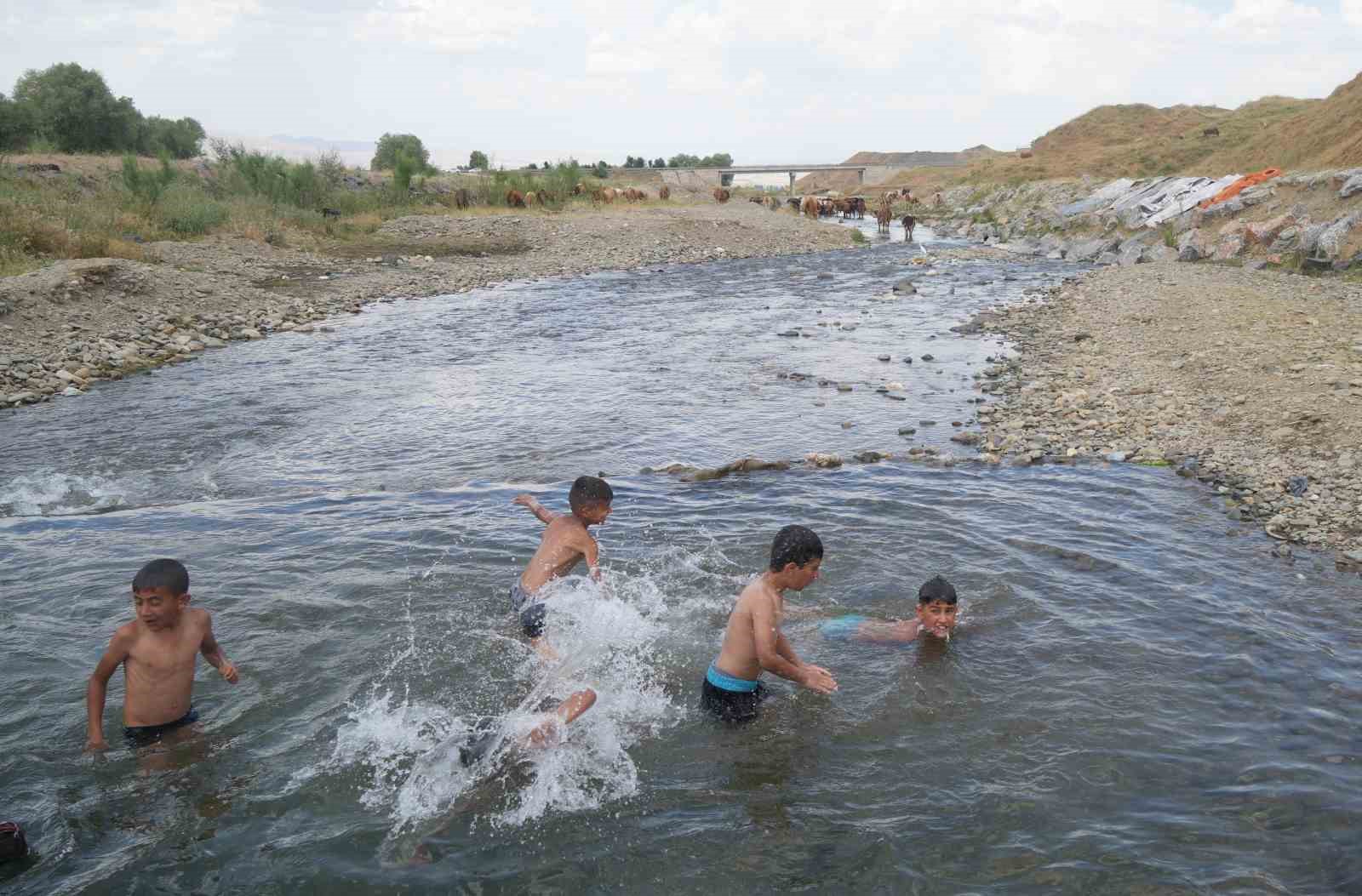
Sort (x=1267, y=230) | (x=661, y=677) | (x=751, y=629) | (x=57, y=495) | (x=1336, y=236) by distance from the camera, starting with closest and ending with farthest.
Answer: (x=751, y=629) < (x=661, y=677) < (x=57, y=495) < (x=1336, y=236) < (x=1267, y=230)

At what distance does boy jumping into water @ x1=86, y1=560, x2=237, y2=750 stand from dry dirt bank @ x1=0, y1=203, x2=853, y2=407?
1037 cm

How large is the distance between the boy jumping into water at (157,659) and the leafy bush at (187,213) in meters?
25.2

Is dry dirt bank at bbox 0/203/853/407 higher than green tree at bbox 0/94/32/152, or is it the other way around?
green tree at bbox 0/94/32/152

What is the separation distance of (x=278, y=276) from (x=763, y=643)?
23.5 metres

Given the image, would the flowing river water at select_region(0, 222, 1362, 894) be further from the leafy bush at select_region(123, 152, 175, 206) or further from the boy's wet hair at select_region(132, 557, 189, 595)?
the leafy bush at select_region(123, 152, 175, 206)

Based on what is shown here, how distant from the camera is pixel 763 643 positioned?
5.18 metres

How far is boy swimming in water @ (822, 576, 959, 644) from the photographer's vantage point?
6.12m

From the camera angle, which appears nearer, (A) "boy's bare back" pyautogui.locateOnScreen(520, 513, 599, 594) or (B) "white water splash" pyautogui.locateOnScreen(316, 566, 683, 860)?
(B) "white water splash" pyautogui.locateOnScreen(316, 566, 683, 860)

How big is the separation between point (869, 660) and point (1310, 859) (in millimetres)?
2685

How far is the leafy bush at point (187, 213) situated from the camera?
26406 mm

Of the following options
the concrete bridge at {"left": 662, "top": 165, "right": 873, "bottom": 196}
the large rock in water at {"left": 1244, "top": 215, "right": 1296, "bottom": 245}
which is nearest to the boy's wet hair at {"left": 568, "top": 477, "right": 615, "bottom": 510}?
the large rock in water at {"left": 1244, "top": 215, "right": 1296, "bottom": 245}

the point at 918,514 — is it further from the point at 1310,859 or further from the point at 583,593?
the point at 1310,859

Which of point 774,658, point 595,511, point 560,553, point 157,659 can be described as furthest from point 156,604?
point 774,658

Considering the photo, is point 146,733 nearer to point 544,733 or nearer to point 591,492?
point 544,733
